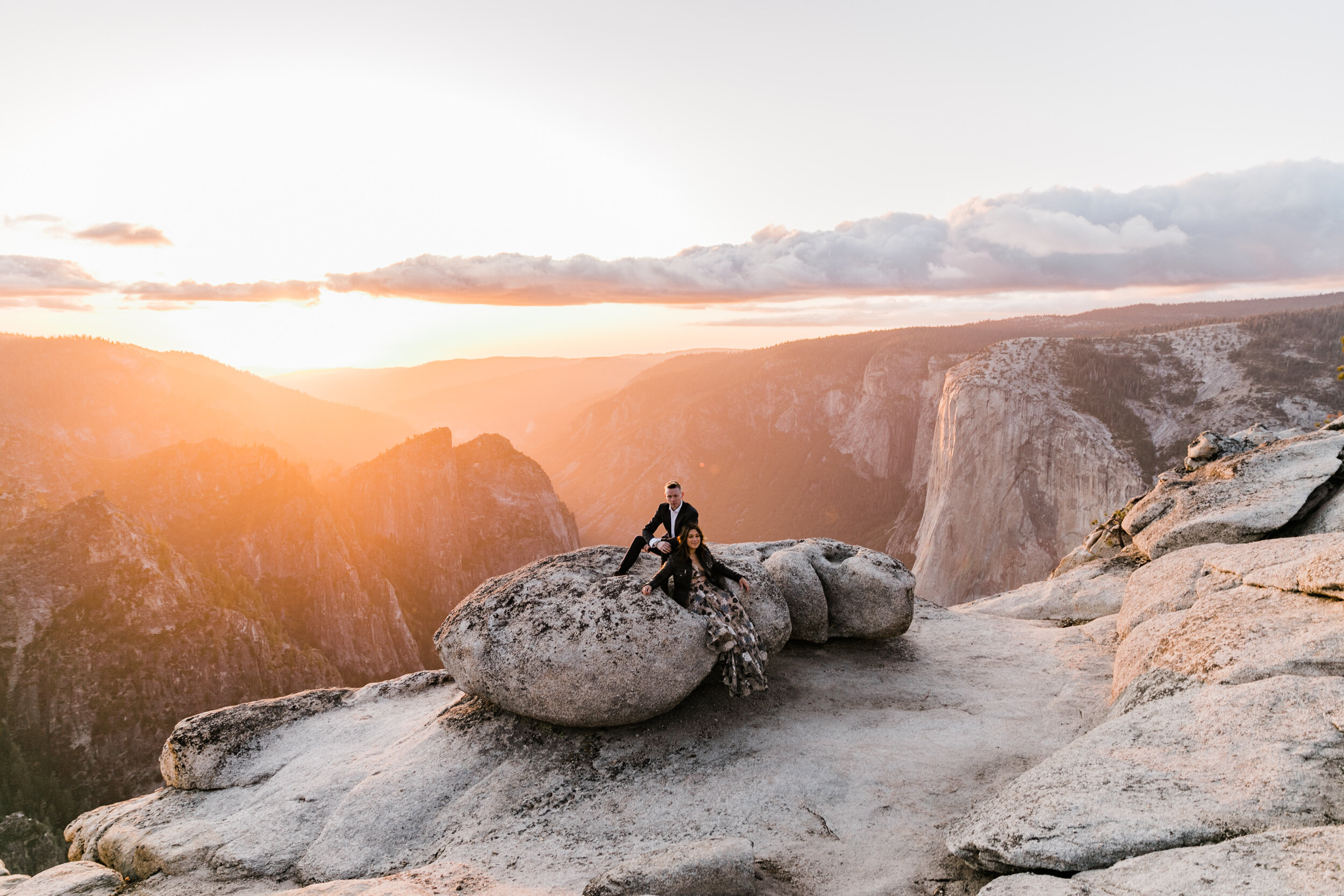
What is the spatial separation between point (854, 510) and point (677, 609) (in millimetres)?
119206

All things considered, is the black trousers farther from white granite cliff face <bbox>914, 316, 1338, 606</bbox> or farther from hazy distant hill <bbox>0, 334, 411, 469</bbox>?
hazy distant hill <bbox>0, 334, 411, 469</bbox>

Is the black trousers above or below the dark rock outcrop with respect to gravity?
above

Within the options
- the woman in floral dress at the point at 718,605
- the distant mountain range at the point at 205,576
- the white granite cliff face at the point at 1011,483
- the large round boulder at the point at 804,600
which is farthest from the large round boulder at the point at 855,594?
the distant mountain range at the point at 205,576

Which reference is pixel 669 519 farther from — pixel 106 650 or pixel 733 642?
pixel 106 650

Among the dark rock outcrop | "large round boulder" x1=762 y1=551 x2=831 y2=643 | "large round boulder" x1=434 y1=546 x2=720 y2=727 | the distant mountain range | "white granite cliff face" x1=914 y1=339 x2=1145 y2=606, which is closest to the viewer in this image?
"large round boulder" x1=434 y1=546 x2=720 y2=727

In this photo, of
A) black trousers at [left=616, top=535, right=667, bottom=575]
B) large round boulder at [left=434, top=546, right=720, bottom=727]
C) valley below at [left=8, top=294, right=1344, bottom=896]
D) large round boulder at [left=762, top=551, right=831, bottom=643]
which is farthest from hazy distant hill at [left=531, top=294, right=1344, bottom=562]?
large round boulder at [left=434, top=546, right=720, bottom=727]

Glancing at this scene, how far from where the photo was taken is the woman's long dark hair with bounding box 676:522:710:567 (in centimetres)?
1259

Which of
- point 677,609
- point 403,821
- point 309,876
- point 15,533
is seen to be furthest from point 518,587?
point 15,533

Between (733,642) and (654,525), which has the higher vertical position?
(654,525)

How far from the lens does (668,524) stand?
511 inches

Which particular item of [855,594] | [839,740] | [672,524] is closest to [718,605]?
[672,524]

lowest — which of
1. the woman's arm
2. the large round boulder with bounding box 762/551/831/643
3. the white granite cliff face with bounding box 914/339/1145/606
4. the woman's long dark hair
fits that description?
the white granite cliff face with bounding box 914/339/1145/606

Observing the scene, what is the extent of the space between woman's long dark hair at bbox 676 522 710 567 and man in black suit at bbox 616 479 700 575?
98mm

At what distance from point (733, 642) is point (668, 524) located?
102 inches
